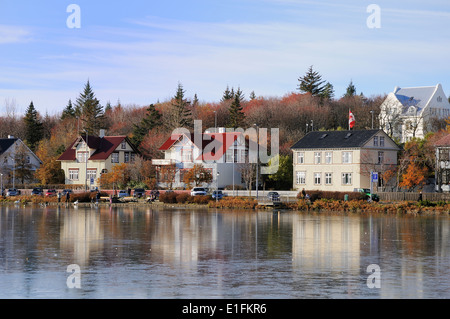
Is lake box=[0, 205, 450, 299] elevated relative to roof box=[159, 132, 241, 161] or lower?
lower

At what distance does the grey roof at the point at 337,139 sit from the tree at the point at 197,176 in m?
13.5

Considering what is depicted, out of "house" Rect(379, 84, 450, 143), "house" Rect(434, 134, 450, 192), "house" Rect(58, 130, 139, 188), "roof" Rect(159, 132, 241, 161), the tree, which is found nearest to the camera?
"house" Rect(434, 134, 450, 192)

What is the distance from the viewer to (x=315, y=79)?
15312 centimetres

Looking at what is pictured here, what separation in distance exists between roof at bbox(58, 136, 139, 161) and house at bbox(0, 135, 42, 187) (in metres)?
6.34

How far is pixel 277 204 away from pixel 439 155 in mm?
28864

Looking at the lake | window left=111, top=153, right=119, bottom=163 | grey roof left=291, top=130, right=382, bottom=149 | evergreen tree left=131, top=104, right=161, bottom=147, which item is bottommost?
the lake

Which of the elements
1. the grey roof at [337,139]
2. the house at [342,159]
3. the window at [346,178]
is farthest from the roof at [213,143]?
the window at [346,178]

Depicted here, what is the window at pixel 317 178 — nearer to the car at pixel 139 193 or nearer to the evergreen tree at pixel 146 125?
the car at pixel 139 193

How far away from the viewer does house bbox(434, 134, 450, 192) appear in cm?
8519

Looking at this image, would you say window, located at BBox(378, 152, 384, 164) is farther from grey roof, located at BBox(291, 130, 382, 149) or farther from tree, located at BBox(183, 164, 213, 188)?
tree, located at BBox(183, 164, 213, 188)

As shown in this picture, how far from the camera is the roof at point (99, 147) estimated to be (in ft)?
373

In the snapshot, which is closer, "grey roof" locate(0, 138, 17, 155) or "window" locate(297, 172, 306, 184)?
"window" locate(297, 172, 306, 184)

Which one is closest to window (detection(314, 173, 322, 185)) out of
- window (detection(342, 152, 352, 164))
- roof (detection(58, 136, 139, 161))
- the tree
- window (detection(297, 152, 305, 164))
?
window (detection(297, 152, 305, 164))

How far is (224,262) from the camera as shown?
25.8 meters
